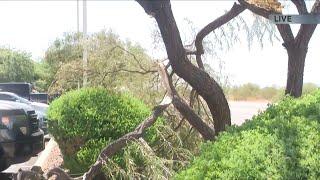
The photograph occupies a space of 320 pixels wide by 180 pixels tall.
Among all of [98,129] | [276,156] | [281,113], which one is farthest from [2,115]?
[276,156]

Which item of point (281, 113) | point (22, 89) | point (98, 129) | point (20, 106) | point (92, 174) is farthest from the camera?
point (22, 89)

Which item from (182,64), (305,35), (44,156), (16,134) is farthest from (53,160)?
(305,35)

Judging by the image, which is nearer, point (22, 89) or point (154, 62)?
point (154, 62)

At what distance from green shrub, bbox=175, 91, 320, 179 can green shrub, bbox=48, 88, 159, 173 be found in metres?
3.65

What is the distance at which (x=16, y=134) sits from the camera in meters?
8.09

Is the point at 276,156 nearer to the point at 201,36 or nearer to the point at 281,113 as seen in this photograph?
the point at 281,113

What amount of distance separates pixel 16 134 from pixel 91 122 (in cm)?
114

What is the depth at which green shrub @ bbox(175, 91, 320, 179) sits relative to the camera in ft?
10.8

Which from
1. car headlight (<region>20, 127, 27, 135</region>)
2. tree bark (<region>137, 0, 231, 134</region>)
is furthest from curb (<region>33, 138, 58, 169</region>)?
tree bark (<region>137, 0, 231, 134</region>)

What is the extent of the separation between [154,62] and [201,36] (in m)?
1.03

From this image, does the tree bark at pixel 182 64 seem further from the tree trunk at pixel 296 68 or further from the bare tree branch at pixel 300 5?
the bare tree branch at pixel 300 5

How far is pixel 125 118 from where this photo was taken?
777 cm

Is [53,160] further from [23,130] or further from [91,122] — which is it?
[91,122]

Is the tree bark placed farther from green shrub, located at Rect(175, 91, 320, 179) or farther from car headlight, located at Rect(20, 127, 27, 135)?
car headlight, located at Rect(20, 127, 27, 135)
